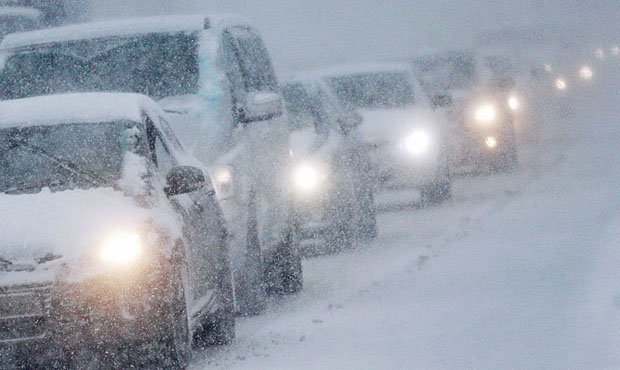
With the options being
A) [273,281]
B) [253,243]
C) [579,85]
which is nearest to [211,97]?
[253,243]

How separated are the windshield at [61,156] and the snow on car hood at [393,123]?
7.79m

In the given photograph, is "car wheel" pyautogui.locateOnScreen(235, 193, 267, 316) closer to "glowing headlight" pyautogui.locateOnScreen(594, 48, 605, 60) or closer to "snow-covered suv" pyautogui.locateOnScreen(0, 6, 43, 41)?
"snow-covered suv" pyautogui.locateOnScreen(0, 6, 43, 41)

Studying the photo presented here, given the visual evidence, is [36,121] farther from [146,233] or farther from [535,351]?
[535,351]

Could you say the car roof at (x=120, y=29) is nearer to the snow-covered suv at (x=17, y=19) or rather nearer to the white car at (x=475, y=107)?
the white car at (x=475, y=107)

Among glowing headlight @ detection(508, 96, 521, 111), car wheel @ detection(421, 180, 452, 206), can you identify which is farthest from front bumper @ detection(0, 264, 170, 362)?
glowing headlight @ detection(508, 96, 521, 111)

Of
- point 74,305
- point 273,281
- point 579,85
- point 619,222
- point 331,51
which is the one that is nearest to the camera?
point 74,305

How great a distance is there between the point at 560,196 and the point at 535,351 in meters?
8.77

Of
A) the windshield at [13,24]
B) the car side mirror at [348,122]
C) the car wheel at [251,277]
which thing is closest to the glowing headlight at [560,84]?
the windshield at [13,24]

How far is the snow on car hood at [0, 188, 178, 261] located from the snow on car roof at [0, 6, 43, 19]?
1415 cm

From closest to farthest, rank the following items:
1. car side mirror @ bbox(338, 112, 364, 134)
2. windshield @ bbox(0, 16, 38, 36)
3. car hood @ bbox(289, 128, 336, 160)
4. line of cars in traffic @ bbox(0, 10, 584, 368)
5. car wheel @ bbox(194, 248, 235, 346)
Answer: line of cars in traffic @ bbox(0, 10, 584, 368) → car wheel @ bbox(194, 248, 235, 346) → car hood @ bbox(289, 128, 336, 160) → car side mirror @ bbox(338, 112, 364, 134) → windshield @ bbox(0, 16, 38, 36)

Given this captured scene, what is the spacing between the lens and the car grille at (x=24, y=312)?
684cm

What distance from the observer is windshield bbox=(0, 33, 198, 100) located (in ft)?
33.9

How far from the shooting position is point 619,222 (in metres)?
12.0

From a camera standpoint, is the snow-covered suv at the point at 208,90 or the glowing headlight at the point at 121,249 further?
the snow-covered suv at the point at 208,90
